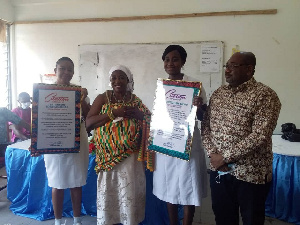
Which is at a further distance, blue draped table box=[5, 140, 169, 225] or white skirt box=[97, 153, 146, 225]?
blue draped table box=[5, 140, 169, 225]

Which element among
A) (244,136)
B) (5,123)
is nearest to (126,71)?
(244,136)

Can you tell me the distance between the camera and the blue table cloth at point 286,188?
8.35 ft

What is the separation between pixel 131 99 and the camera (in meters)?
1.91

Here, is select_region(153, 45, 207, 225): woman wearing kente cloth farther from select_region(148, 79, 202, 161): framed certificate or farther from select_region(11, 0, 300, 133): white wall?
select_region(11, 0, 300, 133): white wall

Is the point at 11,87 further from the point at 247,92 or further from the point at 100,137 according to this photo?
the point at 247,92

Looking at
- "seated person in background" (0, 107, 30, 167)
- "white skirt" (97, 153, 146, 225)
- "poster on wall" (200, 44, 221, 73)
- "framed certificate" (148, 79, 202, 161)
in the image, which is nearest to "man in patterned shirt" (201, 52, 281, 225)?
"framed certificate" (148, 79, 202, 161)

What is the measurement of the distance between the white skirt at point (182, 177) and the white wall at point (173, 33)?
8.98 ft

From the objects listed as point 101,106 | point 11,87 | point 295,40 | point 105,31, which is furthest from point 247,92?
point 11,87

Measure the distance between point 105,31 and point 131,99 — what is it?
118 inches

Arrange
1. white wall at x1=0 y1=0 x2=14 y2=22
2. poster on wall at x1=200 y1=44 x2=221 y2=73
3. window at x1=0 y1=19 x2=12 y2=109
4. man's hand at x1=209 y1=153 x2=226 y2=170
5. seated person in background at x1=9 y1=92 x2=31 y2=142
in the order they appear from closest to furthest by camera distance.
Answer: man's hand at x1=209 y1=153 x2=226 y2=170
seated person in background at x1=9 y1=92 x2=31 y2=142
poster on wall at x1=200 y1=44 x2=221 y2=73
white wall at x1=0 y1=0 x2=14 y2=22
window at x1=0 y1=19 x2=12 y2=109

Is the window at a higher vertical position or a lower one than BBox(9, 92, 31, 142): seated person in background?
higher

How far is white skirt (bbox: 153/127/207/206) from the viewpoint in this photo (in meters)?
Answer: 1.79

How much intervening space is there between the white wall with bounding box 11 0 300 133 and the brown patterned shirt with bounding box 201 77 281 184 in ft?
9.15

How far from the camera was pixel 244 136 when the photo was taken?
4.88ft
